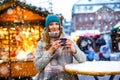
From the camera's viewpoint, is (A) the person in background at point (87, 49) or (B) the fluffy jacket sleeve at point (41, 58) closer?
(B) the fluffy jacket sleeve at point (41, 58)

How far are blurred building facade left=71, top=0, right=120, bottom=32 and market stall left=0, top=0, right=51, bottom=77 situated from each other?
83589mm

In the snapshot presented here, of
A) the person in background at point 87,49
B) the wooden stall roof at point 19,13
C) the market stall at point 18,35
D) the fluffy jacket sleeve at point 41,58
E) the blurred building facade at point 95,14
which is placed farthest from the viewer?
the blurred building facade at point 95,14

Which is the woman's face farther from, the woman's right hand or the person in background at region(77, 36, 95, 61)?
the person in background at region(77, 36, 95, 61)

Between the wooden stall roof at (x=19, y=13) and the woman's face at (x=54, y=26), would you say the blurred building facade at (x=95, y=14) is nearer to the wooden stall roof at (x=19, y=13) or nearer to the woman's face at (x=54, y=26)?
the wooden stall roof at (x=19, y=13)

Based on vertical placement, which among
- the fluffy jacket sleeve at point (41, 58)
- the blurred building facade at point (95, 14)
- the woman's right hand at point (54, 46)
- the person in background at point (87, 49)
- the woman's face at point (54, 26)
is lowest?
the blurred building facade at point (95, 14)

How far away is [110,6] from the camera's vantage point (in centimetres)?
10088

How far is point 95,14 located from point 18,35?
287ft

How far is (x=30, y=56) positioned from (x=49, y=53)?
9058mm

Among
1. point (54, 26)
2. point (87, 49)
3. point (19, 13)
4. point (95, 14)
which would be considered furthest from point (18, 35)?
point (95, 14)

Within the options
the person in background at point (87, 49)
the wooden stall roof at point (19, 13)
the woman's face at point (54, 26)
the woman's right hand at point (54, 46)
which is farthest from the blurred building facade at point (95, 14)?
the woman's right hand at point (54, 46)

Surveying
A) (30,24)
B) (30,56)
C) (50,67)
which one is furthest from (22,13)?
(50,67)

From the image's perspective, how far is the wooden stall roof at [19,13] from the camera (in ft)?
40.0

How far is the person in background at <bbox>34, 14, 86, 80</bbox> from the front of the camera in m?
3.14

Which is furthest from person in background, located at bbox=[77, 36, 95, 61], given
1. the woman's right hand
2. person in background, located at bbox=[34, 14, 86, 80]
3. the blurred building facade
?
the blurred building facade
